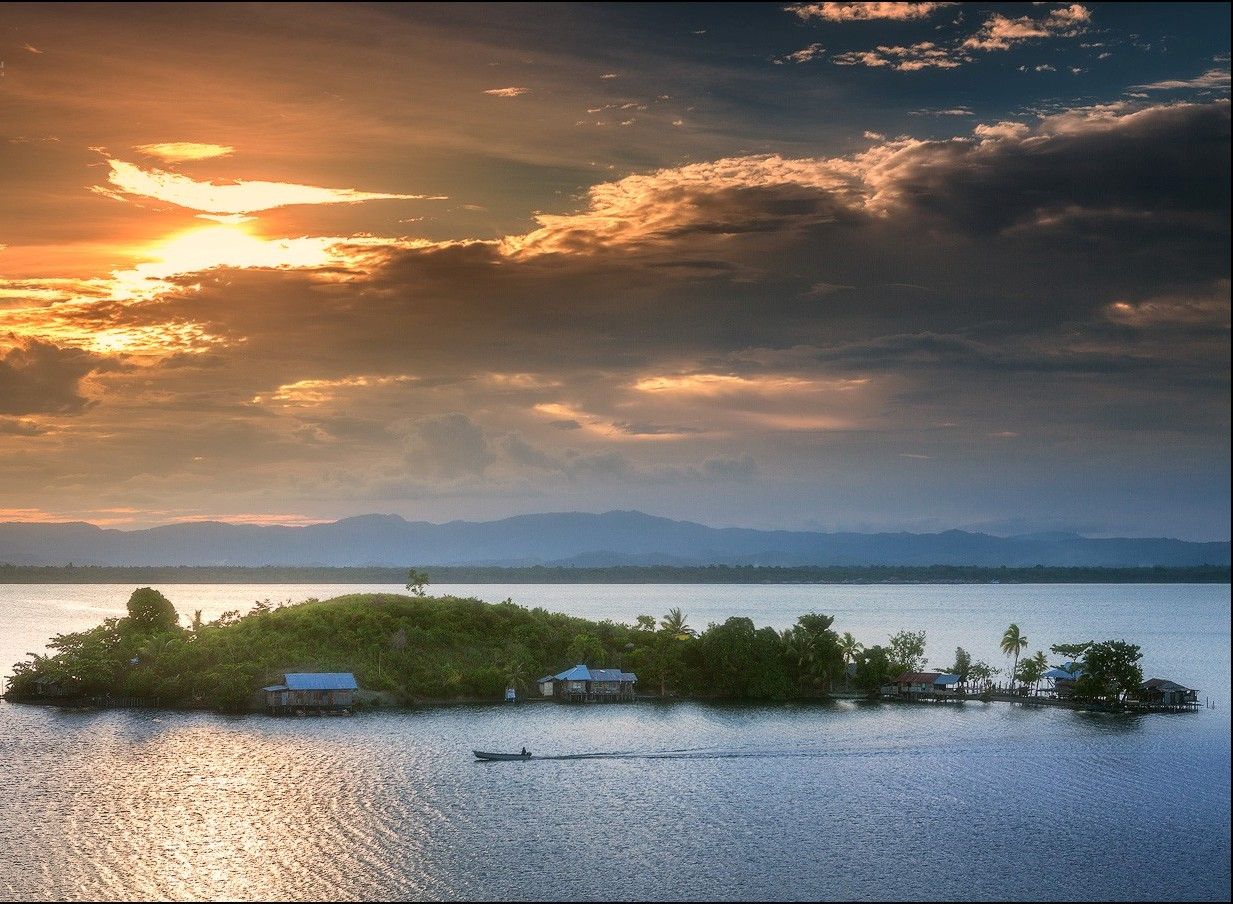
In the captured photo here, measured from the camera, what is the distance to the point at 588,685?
346 feet

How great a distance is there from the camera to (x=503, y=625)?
11444 cm

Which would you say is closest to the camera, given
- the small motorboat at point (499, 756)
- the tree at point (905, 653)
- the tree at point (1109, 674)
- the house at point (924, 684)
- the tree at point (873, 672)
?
the small motorboat at point (499, 756)

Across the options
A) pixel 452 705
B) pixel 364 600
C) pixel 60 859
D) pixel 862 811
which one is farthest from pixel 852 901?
pixel 364 600

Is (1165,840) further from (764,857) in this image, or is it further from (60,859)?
(60,859)

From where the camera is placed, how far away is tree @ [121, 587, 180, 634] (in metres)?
111

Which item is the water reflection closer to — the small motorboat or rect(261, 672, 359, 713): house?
the small motorboat

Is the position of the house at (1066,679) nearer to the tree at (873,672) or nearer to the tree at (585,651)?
the tree at (873,672)

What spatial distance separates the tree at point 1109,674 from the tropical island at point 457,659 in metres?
0.13

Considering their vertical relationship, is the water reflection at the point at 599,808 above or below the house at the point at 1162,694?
below

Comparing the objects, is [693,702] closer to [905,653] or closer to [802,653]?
[802,653]

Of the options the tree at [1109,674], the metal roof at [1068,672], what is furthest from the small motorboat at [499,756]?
the metal roof at [1068,672]

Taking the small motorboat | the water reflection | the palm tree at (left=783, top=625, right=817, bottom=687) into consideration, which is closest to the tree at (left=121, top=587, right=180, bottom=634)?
the water reflection

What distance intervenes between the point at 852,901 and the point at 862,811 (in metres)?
16.1

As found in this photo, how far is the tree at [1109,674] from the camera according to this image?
341 ft
